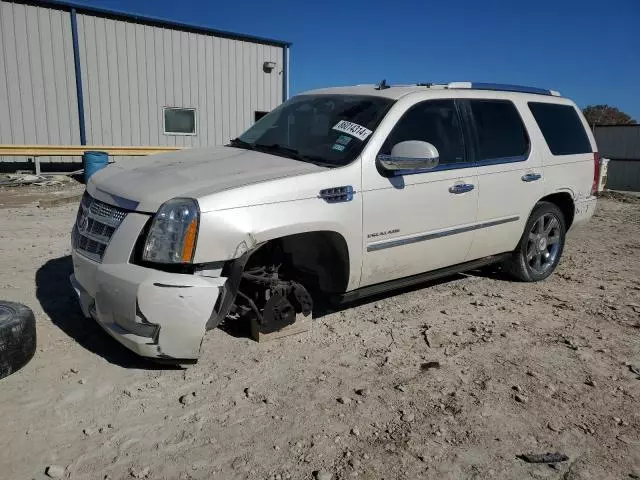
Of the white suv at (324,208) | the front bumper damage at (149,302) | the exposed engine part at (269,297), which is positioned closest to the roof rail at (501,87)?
the white suv at (324,208)

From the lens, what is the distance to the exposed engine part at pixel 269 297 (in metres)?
3.64

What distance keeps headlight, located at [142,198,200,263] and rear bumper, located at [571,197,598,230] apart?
14.4 feet

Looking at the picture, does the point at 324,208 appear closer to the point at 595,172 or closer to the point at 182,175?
the point at 182,175

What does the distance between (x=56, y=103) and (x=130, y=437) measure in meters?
13.2

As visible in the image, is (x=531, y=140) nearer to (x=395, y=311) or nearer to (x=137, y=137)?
(x=395, y=311)

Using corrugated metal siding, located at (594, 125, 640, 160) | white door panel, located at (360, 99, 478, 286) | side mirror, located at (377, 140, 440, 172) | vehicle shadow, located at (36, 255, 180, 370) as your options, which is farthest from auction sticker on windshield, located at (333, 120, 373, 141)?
corrugated metal siding, located at (594, 125, 640, 160)

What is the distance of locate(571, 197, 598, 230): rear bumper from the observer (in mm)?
5741

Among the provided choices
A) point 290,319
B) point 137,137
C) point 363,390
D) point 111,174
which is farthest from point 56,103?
point 363,390

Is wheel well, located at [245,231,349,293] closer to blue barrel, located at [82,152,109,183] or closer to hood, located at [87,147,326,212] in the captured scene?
hood, located at [87,147,326,212]

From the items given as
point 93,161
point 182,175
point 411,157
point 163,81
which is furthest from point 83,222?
point 163,81

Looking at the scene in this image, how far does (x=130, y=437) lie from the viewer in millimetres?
2742

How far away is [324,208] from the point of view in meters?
3.54

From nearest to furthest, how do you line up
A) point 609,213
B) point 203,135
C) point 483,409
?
point 483,409 → point 609,213 → point 203,135

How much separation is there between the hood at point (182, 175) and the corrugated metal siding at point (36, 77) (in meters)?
11.2
